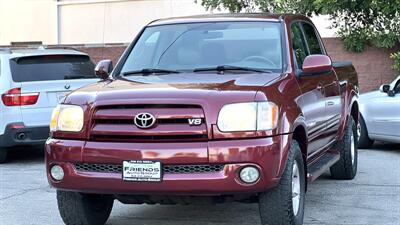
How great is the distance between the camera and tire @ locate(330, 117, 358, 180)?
26.2 ft

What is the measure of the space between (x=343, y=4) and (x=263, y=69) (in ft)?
26.5

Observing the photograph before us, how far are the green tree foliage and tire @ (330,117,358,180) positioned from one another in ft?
17.7

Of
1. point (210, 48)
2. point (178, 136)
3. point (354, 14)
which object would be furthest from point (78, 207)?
point (354, 14)

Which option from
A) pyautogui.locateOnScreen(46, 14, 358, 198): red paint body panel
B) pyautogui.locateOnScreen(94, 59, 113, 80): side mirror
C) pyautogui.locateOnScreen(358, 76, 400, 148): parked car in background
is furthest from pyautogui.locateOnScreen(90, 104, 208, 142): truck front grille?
pyautogui.locateOnScreen(358, 76, 400, 148): parked car in background

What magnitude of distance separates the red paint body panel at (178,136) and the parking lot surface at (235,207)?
1223 millimetres

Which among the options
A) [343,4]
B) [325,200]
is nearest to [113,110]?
[325,200]

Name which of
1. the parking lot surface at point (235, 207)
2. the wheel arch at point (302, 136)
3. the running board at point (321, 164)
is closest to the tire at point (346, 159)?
the parking lot surface at point (235, 207)

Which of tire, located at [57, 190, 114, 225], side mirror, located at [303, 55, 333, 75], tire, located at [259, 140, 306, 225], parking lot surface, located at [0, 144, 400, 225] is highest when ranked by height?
side mirror, located at [303, 55, 333, 75]

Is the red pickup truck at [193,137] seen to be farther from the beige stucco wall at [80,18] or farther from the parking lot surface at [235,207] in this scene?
the beige stucco wall at [80,18]

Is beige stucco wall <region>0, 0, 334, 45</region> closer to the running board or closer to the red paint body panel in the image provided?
the running board

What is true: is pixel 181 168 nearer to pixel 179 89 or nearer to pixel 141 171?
pixel 141 171

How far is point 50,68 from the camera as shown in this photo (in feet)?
32.1

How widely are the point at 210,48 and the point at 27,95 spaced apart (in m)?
4.09

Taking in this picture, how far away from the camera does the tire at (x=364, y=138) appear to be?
36.4ft
